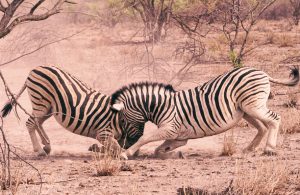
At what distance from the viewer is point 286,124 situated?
999 centimetres

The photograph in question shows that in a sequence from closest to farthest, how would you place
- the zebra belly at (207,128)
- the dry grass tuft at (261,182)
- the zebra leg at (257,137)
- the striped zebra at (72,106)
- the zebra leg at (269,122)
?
the dry grass tuft at (261,182)
the zebra leg at (269,122)
the zebra belly at (207,128)
the striped zebra at (72,106)
the zebra leg at (257,137)

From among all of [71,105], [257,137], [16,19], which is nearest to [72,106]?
[71,105]

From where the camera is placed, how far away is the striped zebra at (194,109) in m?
8.34

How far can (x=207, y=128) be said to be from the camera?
8.42 metres

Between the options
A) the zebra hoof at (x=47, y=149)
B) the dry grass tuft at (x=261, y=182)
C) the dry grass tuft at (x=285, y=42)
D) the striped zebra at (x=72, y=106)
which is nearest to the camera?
the dry grass tuft at (x=261, y=182)

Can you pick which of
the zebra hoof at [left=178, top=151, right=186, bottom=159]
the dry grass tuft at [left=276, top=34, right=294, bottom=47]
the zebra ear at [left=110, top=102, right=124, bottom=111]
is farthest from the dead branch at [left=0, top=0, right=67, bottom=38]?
the dry grass tuft at [left=276, top=34, right=294, bottom=47]

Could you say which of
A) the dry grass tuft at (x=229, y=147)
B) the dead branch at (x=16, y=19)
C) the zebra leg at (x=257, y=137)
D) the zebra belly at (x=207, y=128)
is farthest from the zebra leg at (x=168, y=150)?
the dead branch at (x=16, y=19)

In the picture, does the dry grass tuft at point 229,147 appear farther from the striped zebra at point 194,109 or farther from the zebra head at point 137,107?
the zebra head at point 137,107

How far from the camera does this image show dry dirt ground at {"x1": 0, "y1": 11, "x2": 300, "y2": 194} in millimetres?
6633

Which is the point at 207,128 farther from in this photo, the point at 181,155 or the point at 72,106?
the point at 72,106

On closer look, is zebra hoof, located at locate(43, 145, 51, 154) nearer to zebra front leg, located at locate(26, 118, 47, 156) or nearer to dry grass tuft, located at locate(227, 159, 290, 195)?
zebra front leg, located at locate(26, 118, 47, 156)

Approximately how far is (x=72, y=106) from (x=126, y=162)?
1241 mm

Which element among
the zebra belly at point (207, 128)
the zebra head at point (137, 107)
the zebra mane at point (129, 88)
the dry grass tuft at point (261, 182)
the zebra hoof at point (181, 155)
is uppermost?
the zebra mane at point (129, 88)

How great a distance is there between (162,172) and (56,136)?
3547mm
